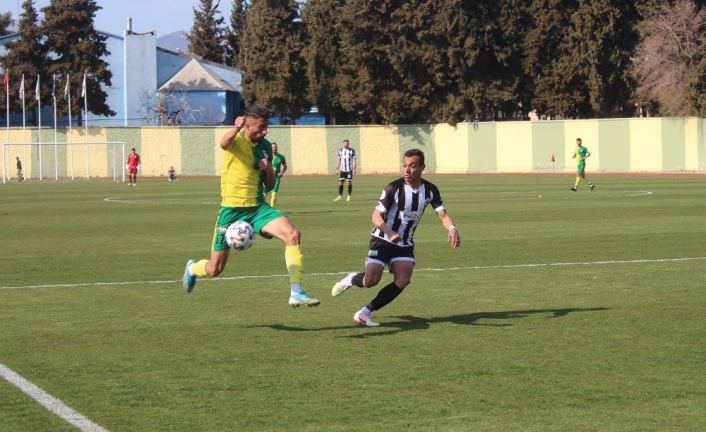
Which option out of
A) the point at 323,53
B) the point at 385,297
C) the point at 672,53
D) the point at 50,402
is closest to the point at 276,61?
the point at 323,53

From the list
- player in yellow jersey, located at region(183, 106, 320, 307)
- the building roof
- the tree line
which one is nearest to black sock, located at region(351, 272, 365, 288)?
player in yellow jersey, located at region(183, 106, 320, 307)

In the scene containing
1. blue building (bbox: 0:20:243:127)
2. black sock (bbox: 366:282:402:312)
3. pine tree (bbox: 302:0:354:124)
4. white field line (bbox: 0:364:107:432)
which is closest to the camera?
white field line (bbox: 0:364:107:432)

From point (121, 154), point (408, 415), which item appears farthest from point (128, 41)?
point (408, 415)

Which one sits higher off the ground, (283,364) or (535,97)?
(535,97)

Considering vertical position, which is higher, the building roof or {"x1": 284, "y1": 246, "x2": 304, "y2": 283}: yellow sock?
the building roof

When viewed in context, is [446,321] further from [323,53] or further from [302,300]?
[323,53]

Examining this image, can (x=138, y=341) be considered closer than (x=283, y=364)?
No

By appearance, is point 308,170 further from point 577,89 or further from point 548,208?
point 548,208

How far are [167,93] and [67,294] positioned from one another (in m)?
74.2

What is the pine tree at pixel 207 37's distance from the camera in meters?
116

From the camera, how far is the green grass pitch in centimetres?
636

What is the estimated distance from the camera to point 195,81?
8612 centimetres

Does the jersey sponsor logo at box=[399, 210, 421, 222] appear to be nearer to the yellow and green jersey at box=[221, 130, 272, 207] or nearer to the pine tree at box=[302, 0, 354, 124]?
the yellow and green jersey at box=[221, 130, 272, 207]

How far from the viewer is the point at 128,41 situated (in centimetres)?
8425
